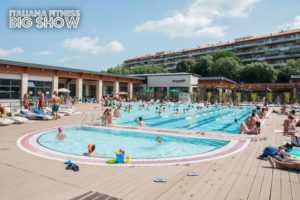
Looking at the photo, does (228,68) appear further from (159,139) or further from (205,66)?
(159,139)

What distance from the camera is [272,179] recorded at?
4398 mm

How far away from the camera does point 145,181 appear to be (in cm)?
430

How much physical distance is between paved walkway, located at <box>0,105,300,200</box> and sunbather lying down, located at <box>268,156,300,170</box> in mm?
196

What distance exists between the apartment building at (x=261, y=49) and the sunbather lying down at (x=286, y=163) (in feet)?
212

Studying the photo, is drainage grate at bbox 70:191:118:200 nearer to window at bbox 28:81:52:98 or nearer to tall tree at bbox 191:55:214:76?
window at bbox 28:81:52:98

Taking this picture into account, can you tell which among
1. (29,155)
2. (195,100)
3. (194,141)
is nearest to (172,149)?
(194,141)

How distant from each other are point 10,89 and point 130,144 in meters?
19.6

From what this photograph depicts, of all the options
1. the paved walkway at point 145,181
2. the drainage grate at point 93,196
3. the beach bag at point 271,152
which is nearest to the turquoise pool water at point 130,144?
the beach bag at point 271,152

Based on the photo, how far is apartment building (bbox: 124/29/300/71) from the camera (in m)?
A: 61.9

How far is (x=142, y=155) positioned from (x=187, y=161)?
2.63m

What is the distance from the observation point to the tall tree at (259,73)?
48.4 meters

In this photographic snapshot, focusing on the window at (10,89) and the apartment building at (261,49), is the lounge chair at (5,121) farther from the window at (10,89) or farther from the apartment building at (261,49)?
the apartment building at (261,49)

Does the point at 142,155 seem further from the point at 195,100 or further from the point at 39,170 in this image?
the point at 195,100

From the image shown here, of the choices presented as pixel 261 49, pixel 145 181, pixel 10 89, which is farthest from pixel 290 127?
pixel 261 49
